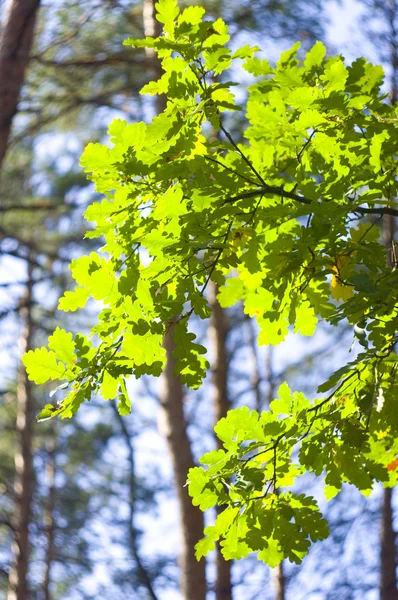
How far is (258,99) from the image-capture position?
2.27 m

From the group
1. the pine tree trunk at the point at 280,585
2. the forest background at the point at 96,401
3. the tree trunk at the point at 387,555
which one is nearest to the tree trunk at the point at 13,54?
the forest background at the point at 96,401

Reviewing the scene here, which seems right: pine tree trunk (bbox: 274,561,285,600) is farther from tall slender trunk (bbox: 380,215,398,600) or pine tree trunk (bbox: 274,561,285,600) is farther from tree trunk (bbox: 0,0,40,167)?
tree trunk (bbox: 0,0,40,167)

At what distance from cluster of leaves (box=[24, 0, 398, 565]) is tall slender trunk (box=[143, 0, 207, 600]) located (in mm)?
3047

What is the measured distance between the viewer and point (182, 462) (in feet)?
18.9

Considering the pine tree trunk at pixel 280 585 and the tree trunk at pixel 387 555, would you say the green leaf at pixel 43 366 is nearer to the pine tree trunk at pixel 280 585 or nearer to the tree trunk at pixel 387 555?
the tree trunk at pixel 387 555

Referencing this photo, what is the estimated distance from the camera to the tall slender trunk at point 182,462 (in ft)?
17.8

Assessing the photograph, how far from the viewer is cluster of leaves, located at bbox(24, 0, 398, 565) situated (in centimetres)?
187

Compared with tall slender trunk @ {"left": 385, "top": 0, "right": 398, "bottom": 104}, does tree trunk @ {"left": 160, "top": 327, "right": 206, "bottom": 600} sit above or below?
below

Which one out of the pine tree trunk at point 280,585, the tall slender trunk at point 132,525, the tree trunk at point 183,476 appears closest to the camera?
the tree trunk at point 183,476

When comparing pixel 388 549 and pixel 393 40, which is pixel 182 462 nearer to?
pixel 388 549

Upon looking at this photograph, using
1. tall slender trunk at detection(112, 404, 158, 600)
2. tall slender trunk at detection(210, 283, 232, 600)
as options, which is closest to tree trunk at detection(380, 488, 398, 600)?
tall slender trunk at detection(210, 283, 232, 600)

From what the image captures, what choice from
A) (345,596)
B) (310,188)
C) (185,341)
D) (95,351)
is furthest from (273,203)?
(345,596)

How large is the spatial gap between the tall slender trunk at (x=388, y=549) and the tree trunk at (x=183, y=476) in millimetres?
3453

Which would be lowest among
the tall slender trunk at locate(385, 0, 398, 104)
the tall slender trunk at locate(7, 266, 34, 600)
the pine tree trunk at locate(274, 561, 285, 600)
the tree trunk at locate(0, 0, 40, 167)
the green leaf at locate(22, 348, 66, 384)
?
the pine tree trunk at locate(274, 561, 285, 600)
